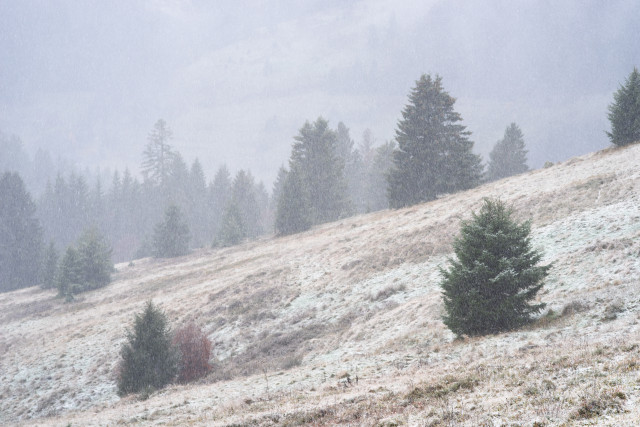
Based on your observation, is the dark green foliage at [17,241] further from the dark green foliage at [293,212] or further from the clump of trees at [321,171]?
the clump of trees at [321,171]

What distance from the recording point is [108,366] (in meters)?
20.5

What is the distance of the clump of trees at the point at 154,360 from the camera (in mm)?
15984

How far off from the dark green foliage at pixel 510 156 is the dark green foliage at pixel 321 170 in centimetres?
2397

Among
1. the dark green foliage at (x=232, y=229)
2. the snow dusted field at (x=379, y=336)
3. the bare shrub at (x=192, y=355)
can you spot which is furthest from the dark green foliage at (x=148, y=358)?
the dark green foliage at (x=232, y=229)

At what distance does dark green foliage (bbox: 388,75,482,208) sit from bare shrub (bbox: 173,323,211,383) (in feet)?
87.0

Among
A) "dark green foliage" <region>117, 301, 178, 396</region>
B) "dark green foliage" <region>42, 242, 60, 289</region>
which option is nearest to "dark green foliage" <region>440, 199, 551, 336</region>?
"dark green foliage" <region>117, 301, 178, 396</region>

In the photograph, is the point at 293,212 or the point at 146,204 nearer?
the point at 293,212

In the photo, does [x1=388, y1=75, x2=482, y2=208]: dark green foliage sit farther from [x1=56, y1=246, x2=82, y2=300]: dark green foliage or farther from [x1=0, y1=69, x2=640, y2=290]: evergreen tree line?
[x1=56, y1=246, x2=82, y2=300]: dark green foliage

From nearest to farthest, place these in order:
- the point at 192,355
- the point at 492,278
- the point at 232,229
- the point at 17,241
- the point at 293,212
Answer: the point at 492,278
the point at 192,355
the point at 293,212
the point at 232,229
the point at 17,241

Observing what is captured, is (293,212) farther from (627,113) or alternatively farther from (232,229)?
(627,113)

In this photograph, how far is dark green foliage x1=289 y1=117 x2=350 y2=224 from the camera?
190ft

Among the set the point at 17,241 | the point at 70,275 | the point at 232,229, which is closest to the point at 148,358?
the point at 70,275

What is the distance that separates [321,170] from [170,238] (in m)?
24.5

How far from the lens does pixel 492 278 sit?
10523 mm
